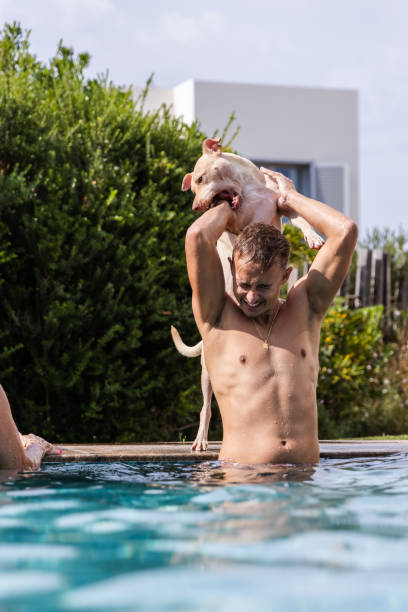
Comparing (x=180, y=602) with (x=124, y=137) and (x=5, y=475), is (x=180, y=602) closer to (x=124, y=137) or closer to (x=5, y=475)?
(x=5, y=475)

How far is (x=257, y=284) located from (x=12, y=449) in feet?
4.98

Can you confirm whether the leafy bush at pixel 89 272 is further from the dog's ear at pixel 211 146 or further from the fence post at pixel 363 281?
the fence post at pixel 363 281

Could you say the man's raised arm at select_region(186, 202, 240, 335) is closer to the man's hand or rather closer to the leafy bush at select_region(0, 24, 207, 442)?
the man's hand

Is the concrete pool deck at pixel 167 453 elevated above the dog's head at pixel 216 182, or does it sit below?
below

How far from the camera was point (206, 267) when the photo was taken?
377 centimetres

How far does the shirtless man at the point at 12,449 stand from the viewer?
3846 mm

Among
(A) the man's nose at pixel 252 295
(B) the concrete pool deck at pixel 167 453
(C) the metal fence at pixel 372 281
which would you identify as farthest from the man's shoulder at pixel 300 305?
(C) the metal fence at pixel 372 281

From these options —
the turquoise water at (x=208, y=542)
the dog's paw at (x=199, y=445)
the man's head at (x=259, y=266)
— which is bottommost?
the turquoise water at (x=208, y=542)

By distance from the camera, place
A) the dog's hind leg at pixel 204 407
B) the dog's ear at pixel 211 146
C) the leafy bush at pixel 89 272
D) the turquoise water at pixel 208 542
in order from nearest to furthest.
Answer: the turquoise water at pixel 208 542 < the dog's ear at pixel 211 146 < the dog's hind leg at pixel 204 407 < the leafy bush at pixel 89 272

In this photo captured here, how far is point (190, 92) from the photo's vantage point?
2038 centimetres

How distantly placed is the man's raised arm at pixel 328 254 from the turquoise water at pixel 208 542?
2.82 feet

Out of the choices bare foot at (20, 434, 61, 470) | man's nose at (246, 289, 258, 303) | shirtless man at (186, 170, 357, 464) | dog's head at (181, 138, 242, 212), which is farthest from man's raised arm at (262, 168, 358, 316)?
bare foot at (20, 434, 61, 470)

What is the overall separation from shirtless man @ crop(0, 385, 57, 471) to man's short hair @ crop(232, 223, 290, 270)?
1328 millimetres

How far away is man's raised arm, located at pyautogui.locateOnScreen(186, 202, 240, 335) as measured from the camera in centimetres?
371
